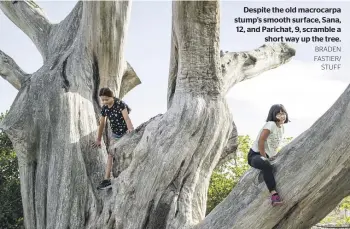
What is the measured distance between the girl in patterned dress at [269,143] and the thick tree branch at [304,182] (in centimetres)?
7

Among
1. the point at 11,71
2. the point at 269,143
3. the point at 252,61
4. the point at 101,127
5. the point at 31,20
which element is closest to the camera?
the point at 269,143

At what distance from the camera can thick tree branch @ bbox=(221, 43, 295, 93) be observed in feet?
27.3

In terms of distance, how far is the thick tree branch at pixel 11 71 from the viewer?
7.56 meters

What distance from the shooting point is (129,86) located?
8.00 metres

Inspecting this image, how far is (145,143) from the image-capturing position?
5027 millimetres

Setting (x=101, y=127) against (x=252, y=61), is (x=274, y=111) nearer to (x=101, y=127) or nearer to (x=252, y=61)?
(x=101, y=127)

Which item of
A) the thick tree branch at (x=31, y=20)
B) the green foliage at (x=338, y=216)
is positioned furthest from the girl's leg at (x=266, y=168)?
the green foliage at (x=338, y=216)

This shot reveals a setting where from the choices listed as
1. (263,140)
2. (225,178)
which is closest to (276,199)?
(263,140)

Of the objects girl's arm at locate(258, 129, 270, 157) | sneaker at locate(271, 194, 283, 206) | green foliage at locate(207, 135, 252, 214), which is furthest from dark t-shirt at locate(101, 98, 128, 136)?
green foliage at locate(207, 135, 252, 214)

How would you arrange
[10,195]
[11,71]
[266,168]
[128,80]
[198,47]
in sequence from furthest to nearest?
[10,195], [128,80], [11,71], [198,47], [266,168]

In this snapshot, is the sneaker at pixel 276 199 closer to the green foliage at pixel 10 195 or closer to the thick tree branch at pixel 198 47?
the thick tree branch at pixel 198 47

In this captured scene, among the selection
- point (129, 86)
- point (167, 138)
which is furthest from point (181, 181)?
point (129, 86)

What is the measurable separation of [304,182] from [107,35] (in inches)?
136

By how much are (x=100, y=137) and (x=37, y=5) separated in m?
3.60
